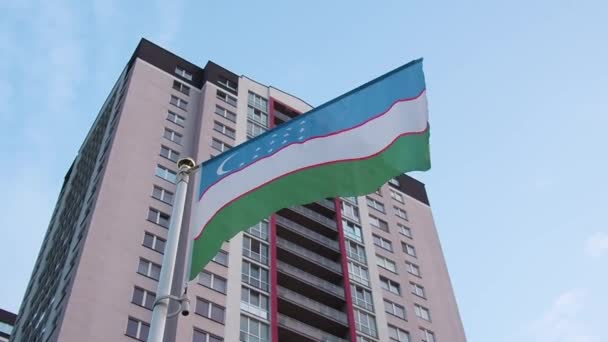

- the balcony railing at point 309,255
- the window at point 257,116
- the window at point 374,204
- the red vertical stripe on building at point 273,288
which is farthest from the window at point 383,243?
the window at point 257,116

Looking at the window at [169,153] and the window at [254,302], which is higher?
the window at [169,153]

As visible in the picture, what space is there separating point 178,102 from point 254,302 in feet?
74.7

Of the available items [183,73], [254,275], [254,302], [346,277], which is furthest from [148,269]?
[183,73]

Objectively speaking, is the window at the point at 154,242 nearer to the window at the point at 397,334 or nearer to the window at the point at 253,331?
the window at the point at 253,331

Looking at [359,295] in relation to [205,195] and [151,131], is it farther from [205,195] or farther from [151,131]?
[205,195]

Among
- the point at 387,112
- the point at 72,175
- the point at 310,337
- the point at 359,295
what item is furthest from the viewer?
the point at 72,175

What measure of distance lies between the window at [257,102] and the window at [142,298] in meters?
29.5

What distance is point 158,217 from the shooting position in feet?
166

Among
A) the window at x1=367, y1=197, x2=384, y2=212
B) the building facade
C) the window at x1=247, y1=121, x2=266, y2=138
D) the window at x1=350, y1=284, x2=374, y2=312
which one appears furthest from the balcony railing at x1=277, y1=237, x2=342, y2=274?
the building facade

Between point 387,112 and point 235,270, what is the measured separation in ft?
117

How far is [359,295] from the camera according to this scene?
5803cm

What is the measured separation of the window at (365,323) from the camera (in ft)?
180

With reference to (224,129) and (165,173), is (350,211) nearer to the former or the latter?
(224,129)

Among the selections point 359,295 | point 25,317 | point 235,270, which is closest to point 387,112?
point 235,270
